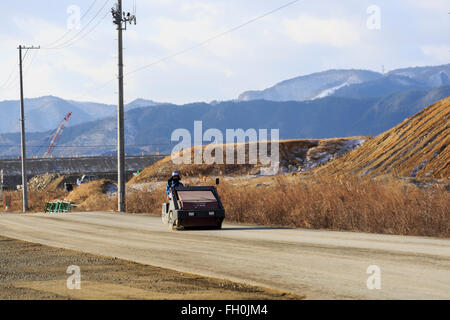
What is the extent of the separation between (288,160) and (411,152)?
81.7 ft

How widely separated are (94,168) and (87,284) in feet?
417

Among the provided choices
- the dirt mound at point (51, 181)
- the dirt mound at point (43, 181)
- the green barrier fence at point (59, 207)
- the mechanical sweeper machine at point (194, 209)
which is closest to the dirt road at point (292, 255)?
the mechanical sweeper machine at point (194, 209)

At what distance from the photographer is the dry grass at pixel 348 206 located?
17.9 m

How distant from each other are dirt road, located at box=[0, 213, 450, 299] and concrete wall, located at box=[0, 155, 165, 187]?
10728 centimetres

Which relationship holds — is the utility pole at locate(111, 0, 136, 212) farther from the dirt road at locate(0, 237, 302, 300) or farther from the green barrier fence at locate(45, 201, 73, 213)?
the dirt road at locate(0, 237, 302, 300)

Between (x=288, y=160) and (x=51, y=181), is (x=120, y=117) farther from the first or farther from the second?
(x=51, y=181)

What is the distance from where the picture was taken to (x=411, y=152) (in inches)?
1192

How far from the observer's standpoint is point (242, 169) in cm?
5647

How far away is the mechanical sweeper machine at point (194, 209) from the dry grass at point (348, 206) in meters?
3.10

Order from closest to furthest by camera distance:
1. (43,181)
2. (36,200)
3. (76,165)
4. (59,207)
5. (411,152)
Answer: (411,152) → (59,207) → (36,200) → (43,181) → (76,165)

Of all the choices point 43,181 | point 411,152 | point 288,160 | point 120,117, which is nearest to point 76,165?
point 43,181

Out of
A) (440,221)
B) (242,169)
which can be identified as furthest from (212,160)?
(440,221)

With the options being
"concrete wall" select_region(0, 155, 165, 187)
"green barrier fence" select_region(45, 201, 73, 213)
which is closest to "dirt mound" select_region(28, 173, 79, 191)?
"concrete wall" select_region(0, 155, 165, 187)
